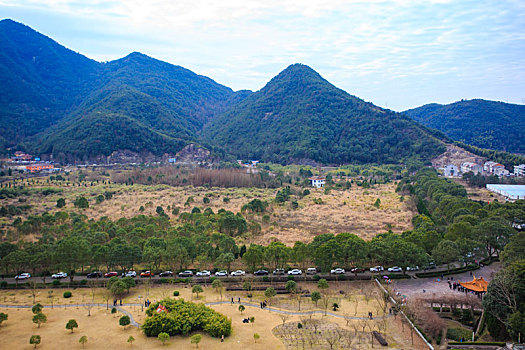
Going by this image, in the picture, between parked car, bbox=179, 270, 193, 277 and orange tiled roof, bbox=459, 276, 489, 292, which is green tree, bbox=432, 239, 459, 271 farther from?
parked car, bbox=179, 270, 193, 277

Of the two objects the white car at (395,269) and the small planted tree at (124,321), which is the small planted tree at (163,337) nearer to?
the small planted tree at (124,321)

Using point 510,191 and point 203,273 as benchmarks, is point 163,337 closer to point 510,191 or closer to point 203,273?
point 203,273

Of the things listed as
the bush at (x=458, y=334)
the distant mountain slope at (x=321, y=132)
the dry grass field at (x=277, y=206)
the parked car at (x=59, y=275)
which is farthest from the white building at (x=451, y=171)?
the parked car at (x=59, y=275)

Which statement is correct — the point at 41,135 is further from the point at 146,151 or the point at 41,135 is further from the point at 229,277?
the point at 229,277

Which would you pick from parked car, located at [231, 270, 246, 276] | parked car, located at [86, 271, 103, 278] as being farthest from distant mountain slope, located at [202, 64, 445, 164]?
parked car, located at [86, 271, 103, 278]

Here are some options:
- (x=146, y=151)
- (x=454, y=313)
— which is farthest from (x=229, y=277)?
(x=146, y=151)
